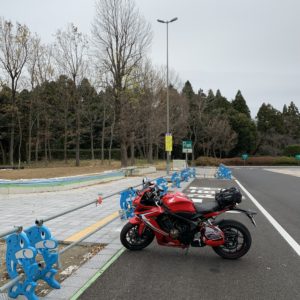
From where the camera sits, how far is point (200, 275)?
476cm

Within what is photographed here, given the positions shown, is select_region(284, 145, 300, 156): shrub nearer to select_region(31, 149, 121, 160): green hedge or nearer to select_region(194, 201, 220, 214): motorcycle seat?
select_region(31, 149, 121, 160): green hedge

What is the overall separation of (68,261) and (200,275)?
1923 millimetres

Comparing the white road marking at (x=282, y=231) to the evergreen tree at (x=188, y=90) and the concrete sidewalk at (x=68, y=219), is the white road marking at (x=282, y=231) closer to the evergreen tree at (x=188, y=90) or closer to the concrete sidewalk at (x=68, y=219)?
the concrete sidewalk at (x=68, y=219)

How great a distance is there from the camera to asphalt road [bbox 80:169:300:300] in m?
4.13

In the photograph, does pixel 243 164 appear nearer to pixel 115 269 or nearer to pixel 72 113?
pixel 72 113

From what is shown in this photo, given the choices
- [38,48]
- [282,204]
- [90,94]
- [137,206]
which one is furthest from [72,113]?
[137,206]

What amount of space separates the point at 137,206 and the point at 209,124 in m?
52.8

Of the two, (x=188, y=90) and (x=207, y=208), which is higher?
(x=188, y=90)

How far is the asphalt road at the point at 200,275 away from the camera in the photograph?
4129 mm

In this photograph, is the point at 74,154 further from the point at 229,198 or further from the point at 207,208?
the point at 229,198

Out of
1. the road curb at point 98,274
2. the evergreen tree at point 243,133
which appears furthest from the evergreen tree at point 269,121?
the road curb at point 98,274

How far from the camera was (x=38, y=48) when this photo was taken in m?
36.4

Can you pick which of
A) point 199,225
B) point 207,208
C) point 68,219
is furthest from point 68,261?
point 68,219

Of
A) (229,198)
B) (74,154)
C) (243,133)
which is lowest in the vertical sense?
(74,154)
